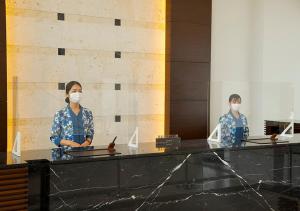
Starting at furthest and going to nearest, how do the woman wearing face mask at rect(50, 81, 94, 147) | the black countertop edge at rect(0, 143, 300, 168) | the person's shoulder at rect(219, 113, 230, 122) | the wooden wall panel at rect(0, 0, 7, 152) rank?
the wooden wall panel at rect(0, 0, 7, 152) → the person's shoulder at rect(219, 113, 230, 122) → the woman wearing face mask at rect(50, 81, 94, 147) → the black countertop edge at rect(0, 143, 300, 168)

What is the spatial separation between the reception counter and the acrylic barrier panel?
258 mm

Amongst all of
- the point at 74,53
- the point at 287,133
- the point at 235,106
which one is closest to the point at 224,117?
the point at 235,106

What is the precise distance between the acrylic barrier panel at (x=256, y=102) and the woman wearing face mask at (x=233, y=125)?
0.08ft

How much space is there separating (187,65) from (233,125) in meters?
2.34

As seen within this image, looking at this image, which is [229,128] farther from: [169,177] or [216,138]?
[169,177]

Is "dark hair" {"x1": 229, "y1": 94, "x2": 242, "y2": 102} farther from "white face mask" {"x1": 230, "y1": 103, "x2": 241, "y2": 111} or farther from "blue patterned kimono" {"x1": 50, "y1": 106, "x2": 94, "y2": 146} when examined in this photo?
"blue patterned kimono" {"x1": 50, "y1": 106, "x2": 94, "y2": 146}

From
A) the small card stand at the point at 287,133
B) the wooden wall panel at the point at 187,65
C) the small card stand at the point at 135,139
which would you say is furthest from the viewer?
the wooden wall panel at the point at 187,65

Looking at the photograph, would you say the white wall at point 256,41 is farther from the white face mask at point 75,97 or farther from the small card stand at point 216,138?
the white face mask at point 75,97

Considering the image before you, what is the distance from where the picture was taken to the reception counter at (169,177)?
2469mm

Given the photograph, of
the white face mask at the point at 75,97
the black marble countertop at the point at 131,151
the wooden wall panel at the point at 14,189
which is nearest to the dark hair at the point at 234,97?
the black marble countertop at the point at 131,151

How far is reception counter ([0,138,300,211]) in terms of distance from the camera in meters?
2.47

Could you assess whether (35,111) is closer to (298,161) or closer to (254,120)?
(254,120)

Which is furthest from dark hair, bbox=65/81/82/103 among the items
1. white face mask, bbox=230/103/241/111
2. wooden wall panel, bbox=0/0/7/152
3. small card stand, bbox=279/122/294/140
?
small card stand, bbox=279/122/294/140

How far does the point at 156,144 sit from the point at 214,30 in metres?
3.41
